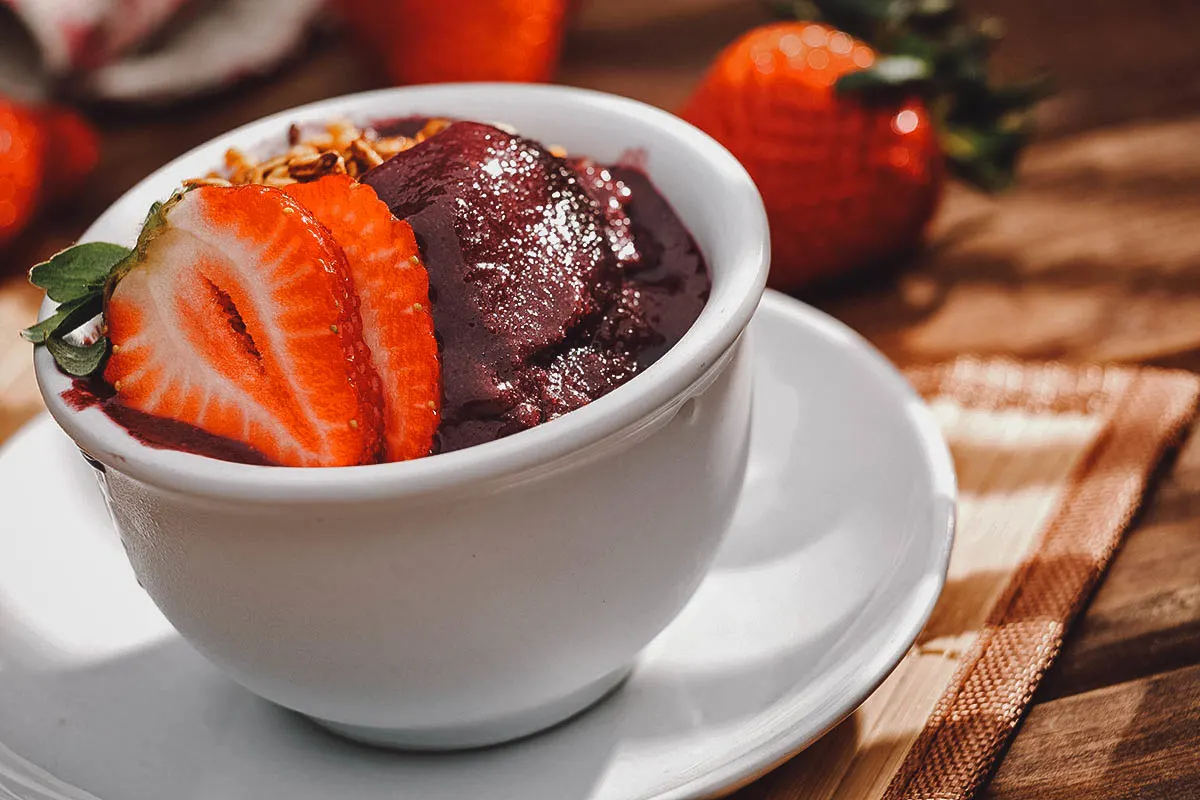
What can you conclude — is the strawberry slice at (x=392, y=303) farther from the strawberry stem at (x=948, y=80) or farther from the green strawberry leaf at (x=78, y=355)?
the strawberry stem at (x=948, y=80)

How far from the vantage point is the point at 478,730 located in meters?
0.97

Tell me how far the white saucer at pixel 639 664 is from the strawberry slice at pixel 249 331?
0.28 metres

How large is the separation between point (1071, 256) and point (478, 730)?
116 centimetres

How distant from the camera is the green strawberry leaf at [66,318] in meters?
0.94

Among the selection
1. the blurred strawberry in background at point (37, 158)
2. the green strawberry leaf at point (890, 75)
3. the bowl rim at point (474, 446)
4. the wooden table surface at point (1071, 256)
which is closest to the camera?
the bowl rim at point (474, 446)

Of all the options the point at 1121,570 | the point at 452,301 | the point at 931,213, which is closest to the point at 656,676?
the point at 452,301

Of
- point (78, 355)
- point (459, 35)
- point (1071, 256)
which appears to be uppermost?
point (78, 355)

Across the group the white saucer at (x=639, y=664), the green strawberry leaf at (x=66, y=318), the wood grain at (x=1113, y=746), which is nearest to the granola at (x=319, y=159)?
the green strawberry leaf at (x=66, y=318)

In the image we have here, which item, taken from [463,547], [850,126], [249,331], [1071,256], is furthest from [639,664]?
[1071,256]

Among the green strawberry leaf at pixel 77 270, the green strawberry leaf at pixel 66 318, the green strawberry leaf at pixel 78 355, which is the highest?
the green strawberry leaf at pixel 77 270

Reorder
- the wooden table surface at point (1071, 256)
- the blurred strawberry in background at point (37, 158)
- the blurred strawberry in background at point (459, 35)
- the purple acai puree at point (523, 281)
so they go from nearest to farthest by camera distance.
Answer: the purple acai puree at point (523, 281) → the wooden table surface at point (1071, 256) → the blurred strawberry in background at point (37, 158) → the blurred strawberry in background at point (459, 35)

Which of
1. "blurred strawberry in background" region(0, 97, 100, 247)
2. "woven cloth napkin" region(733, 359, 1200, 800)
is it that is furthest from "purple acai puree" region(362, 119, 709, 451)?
"blurred strawberry in background" region(0, 97, 100, 247)

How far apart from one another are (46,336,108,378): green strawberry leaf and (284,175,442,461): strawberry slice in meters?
0.19

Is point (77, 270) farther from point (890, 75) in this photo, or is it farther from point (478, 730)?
point (890, 75)
